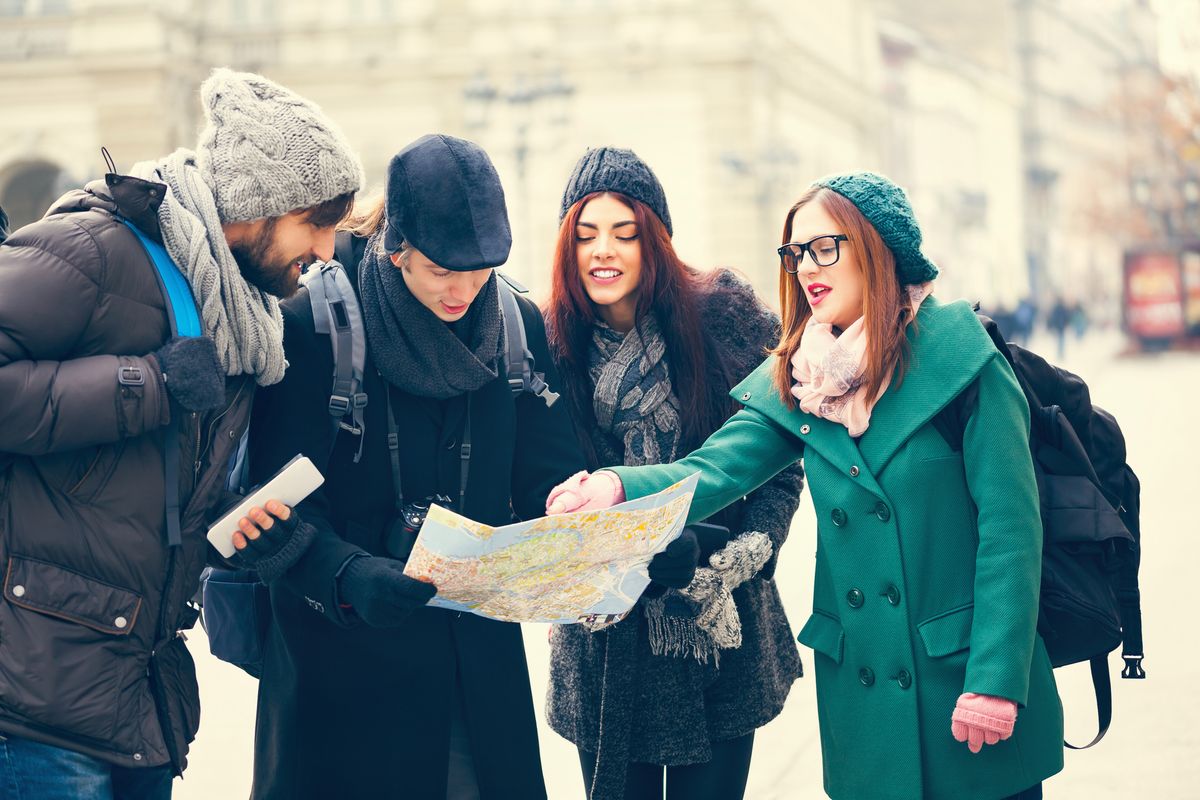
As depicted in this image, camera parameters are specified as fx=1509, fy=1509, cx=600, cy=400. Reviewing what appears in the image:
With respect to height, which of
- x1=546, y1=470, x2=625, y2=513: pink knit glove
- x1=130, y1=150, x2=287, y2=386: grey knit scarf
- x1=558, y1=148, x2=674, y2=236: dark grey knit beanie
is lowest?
x1=546, y1=470, x2=625, y2=513: pink knit glove

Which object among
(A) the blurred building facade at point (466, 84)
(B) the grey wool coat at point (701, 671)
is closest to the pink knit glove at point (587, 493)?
(B) the grey wool coat at point (701, 671)

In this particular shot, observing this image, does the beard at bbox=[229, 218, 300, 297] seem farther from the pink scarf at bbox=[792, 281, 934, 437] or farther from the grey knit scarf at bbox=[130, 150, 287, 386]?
the pink scarf at bbox=[792, 281, 934, 437]

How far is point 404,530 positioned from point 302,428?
293 millimetres

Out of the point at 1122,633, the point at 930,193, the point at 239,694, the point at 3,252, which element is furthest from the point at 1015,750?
the point at 930,193

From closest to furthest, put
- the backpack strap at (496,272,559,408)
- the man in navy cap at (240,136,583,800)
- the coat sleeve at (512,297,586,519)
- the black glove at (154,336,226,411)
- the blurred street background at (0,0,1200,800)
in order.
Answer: the black glove at (154,336,226,411), the man in navy cap at (240,136,583,800), the backpack strap at (496,272,559,408), the coat sleeve at (512,297,586,519), the blurred street background at (0,0,1200,800)

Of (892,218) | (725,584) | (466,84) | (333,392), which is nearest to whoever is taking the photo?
(333,392)

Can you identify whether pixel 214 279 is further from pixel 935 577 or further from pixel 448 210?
pixel 935 577

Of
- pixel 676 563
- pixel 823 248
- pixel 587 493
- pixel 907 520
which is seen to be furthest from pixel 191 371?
pixel 907 520

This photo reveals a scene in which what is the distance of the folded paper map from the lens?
2809 mm

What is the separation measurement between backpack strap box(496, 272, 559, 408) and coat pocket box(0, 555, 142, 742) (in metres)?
0.99

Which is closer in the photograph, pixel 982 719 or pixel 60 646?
pixel 60 646

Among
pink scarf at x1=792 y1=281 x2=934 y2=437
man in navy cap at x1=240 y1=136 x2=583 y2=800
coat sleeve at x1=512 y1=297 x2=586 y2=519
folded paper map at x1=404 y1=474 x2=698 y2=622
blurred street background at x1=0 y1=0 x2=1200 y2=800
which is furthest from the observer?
blurred street background at x1=0 y1=0 x2=1200 y2=800

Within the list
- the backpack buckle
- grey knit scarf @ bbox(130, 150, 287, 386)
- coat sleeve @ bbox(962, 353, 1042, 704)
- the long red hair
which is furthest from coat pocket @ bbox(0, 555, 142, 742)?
the backpack buckle

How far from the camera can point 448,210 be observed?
2994mm
